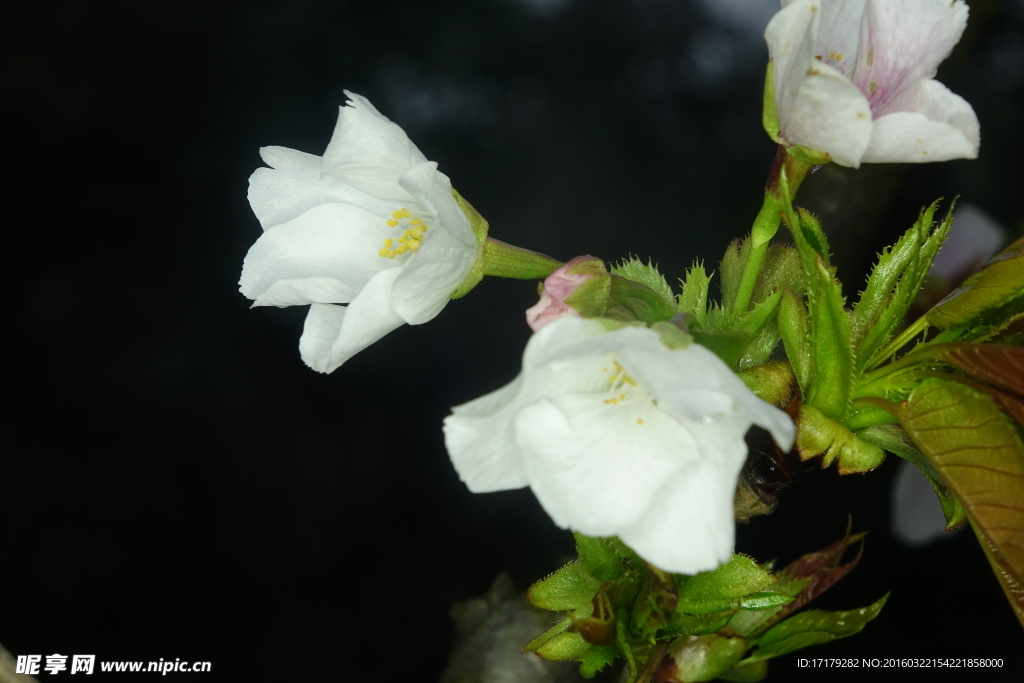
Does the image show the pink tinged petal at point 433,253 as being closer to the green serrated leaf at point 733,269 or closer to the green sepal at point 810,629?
the green serrated leaf at point 733,269

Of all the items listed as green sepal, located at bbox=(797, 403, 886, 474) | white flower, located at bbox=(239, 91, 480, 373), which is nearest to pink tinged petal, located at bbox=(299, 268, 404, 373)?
white flower, located at bbox=(239, 91, 480, 373)

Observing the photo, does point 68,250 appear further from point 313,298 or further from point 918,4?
point 918,4

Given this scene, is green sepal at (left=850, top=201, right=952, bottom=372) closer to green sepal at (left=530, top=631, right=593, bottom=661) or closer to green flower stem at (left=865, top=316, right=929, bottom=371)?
green flower stem at (left=865, top=316, right=929, bottom=371)

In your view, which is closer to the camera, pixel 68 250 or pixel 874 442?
pixel 874 442

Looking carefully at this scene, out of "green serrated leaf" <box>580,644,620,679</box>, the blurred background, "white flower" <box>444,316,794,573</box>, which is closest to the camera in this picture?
"white flower" <box>444,316,794,573</box>

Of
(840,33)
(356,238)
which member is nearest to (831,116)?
(840,33)

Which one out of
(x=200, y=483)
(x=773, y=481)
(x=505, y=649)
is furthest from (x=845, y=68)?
(x=200, y=483)
